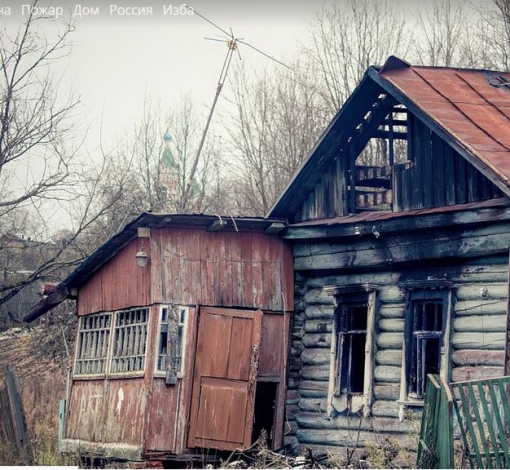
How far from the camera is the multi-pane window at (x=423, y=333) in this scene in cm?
1391

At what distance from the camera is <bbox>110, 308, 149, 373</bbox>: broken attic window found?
15602 mm

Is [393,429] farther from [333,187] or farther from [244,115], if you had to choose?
[244,115]

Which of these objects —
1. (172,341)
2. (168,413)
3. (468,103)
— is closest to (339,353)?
(172,341)

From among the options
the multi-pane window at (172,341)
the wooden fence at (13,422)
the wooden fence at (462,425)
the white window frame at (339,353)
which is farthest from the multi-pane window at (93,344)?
the wooden fence at (462,425)

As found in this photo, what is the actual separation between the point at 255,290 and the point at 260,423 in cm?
275

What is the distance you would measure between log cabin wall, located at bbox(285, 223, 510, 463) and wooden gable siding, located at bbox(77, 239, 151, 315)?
2.50 m

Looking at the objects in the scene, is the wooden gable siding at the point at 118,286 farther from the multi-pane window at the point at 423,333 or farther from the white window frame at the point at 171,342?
the multi-pane window at the point at 423,333

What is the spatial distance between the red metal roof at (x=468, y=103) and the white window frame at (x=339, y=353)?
274cm

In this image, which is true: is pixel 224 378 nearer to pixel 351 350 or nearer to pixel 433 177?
pixel 351 350

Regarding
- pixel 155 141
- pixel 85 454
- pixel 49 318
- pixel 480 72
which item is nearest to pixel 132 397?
pixel 85 454

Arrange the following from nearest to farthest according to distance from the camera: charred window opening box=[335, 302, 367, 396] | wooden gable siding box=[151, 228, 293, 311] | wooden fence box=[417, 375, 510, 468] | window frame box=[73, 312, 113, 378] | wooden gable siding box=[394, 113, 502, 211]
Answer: wooden fence box=[417, 375, 510, 468] < wooden gable siding box=[394, 113, 502, 211] < wooden gable siding box=[151, 228, 293, 311] < charred window opening box=[335, 302, 367, 396] < window frame box=[73, 312, 113, 378]

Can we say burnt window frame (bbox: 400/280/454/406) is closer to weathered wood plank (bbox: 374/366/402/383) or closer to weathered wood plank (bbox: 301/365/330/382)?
weathered wood plank (bbox: 374/366/402/383)

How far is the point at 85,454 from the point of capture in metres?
16.5

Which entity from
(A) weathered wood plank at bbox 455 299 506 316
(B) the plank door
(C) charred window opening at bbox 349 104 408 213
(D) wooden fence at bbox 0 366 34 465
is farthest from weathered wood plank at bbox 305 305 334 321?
(D) wooden fence at bbox 0 366 34 465
